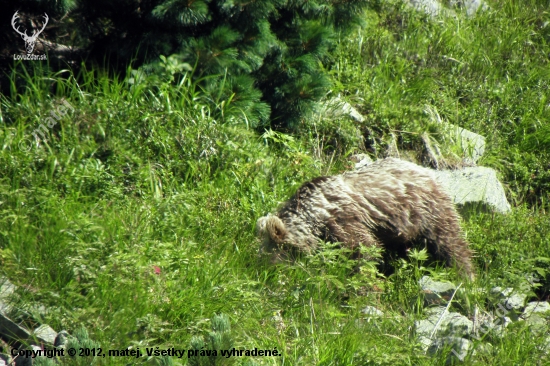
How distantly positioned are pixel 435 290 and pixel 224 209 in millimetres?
1860

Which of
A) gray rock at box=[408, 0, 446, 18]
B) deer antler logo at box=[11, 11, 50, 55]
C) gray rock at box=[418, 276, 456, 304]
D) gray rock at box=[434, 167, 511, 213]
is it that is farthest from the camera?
gray rock at box=[408, 0, 446, 18]

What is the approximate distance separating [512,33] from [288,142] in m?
4.65

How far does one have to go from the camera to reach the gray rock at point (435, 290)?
5.37 m

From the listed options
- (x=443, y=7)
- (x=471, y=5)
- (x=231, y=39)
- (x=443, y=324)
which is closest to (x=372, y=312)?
(x=443, y=324)

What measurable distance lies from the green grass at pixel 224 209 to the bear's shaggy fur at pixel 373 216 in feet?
0.82

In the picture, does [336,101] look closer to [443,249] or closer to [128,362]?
[443,249]

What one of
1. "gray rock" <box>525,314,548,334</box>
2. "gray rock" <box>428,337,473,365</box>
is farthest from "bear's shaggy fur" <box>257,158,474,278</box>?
"gray rock" <box>428,337,473,365</box>

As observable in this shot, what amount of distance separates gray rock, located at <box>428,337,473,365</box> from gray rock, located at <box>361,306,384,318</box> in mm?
447

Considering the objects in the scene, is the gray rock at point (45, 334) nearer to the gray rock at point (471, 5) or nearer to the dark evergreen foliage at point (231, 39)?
the dark evergreen foliage at point (231, 39)

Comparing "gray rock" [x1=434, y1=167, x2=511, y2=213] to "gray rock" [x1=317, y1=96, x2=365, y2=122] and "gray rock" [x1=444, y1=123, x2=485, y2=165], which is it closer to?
"gray rock" [x1=444, y1=123, x2=485, y2=165]

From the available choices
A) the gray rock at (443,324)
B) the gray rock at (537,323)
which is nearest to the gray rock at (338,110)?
the gray rock at (443,324)

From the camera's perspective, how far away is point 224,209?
Result: 19.4 ft

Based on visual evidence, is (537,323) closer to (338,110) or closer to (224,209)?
(224,209)

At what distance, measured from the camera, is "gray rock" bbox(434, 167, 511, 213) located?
7.00 meters
